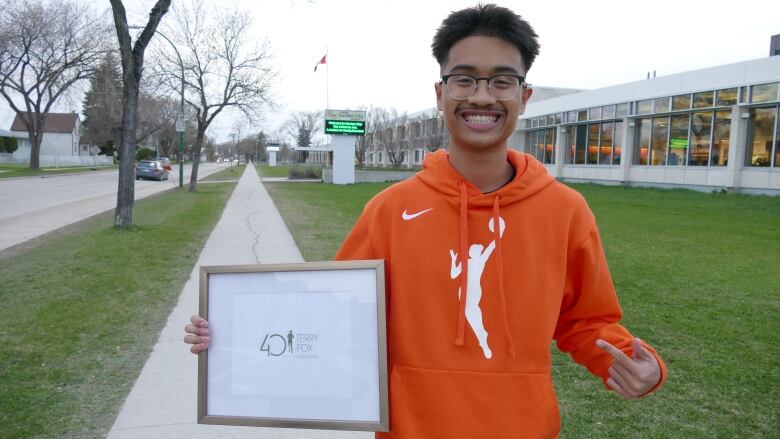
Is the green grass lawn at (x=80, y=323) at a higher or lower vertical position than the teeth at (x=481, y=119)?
lower

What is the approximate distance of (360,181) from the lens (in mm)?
39531

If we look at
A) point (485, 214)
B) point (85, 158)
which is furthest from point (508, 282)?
point (85, 158)

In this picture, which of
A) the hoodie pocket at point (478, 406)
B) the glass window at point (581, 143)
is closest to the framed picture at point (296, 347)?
the hoodie pocket at point (478, 406)

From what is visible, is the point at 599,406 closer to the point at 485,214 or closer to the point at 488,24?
the point at 485,214

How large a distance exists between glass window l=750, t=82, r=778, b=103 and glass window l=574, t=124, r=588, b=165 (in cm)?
1191

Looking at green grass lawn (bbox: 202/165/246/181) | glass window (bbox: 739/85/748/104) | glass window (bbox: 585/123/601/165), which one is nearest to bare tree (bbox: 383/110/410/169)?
green grass lawn (bbox: 202/165/246/181)

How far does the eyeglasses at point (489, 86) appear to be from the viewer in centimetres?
176

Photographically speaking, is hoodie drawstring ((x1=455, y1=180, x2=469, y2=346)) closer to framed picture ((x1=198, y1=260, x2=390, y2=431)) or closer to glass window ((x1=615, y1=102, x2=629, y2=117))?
framed picture ((x1=198, y1=260, x2=390, y2=431))

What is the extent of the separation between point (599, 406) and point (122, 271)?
21.5ft

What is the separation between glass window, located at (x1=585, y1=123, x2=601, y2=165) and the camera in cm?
3275

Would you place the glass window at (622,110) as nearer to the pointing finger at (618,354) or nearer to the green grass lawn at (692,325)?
the green grass lawn at (692,325)

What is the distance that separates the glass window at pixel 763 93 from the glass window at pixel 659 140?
4904mm

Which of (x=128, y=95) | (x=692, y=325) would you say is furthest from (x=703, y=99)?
(x=128, y=95)

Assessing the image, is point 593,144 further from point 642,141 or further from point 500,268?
point 500,268
